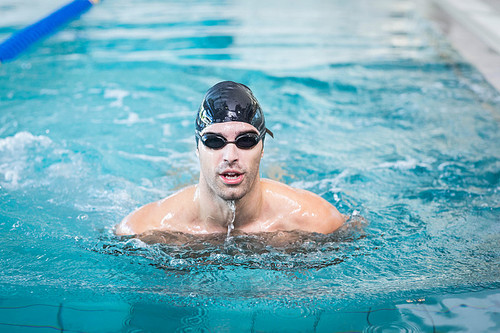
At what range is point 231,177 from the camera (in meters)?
2.85

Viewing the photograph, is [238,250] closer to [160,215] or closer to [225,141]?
[160,215]

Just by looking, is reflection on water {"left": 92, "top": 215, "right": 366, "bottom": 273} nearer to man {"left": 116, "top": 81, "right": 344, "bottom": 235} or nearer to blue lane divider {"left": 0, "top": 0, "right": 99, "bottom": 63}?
man {"left": 116, "top": 81, "right": 344, "bottom": 235}

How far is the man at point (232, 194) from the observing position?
285 cm

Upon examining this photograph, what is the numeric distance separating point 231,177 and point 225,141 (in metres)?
0.19

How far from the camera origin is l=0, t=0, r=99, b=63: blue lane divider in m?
6.77

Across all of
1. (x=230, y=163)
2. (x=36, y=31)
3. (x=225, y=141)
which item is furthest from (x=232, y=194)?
(x=36, y=31)

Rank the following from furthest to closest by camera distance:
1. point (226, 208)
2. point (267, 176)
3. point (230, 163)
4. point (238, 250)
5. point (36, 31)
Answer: point (36, 31)
point (267, 176)
point (238, 250)
point (226, 208)
point (230, 163)

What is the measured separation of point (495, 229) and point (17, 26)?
30.7 ft

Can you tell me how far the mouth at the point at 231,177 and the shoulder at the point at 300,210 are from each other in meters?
0.50

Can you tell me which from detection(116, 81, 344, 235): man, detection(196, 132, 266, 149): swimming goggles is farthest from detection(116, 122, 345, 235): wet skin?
detection(196, 132, 266, 149): swimming goggles

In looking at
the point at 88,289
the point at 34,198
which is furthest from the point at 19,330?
the point at 34,198

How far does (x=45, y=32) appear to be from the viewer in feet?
27.4

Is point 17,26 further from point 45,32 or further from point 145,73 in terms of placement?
point 145,73

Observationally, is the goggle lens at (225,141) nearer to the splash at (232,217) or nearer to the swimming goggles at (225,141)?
the swimming goggles at (225,141)
